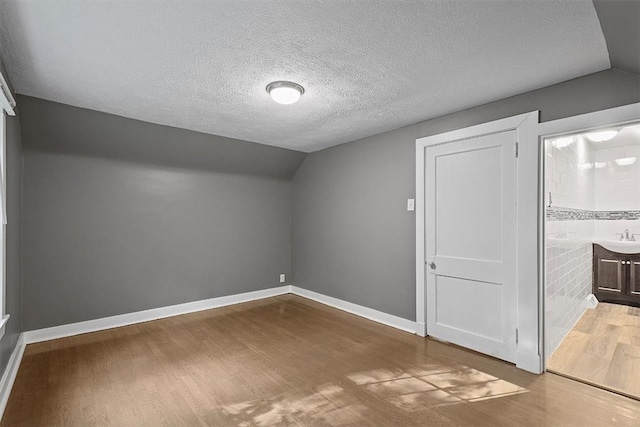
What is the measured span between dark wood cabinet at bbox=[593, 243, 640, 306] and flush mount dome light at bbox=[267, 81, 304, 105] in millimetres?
5239

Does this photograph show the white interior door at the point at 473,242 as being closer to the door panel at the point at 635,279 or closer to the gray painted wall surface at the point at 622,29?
the gray painted wall surface at the point at 622,29

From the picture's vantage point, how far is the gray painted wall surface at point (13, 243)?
2.49 metres

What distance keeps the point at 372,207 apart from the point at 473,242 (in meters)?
1.38

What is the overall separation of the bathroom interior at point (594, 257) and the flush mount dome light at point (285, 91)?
2.25 m

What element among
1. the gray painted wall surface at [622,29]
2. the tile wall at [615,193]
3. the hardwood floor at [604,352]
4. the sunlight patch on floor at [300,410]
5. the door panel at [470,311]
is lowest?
the sunlight patch on floor at [300,410]

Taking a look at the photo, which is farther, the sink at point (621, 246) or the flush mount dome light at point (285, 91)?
the sink at point (621, 246)

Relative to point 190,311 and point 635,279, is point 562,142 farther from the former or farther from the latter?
point 190,311

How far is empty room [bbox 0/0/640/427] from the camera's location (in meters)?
1.93

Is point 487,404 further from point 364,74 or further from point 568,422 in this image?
point 364,74

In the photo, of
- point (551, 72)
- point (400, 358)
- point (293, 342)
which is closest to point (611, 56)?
point (551, 72)

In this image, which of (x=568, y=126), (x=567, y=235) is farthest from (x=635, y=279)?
(x=568, y=126)

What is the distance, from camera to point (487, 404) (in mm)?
2188

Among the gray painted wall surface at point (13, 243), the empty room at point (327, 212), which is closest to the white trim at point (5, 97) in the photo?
the empty room at point (327, 212)

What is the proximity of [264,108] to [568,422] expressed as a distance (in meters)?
3.47
